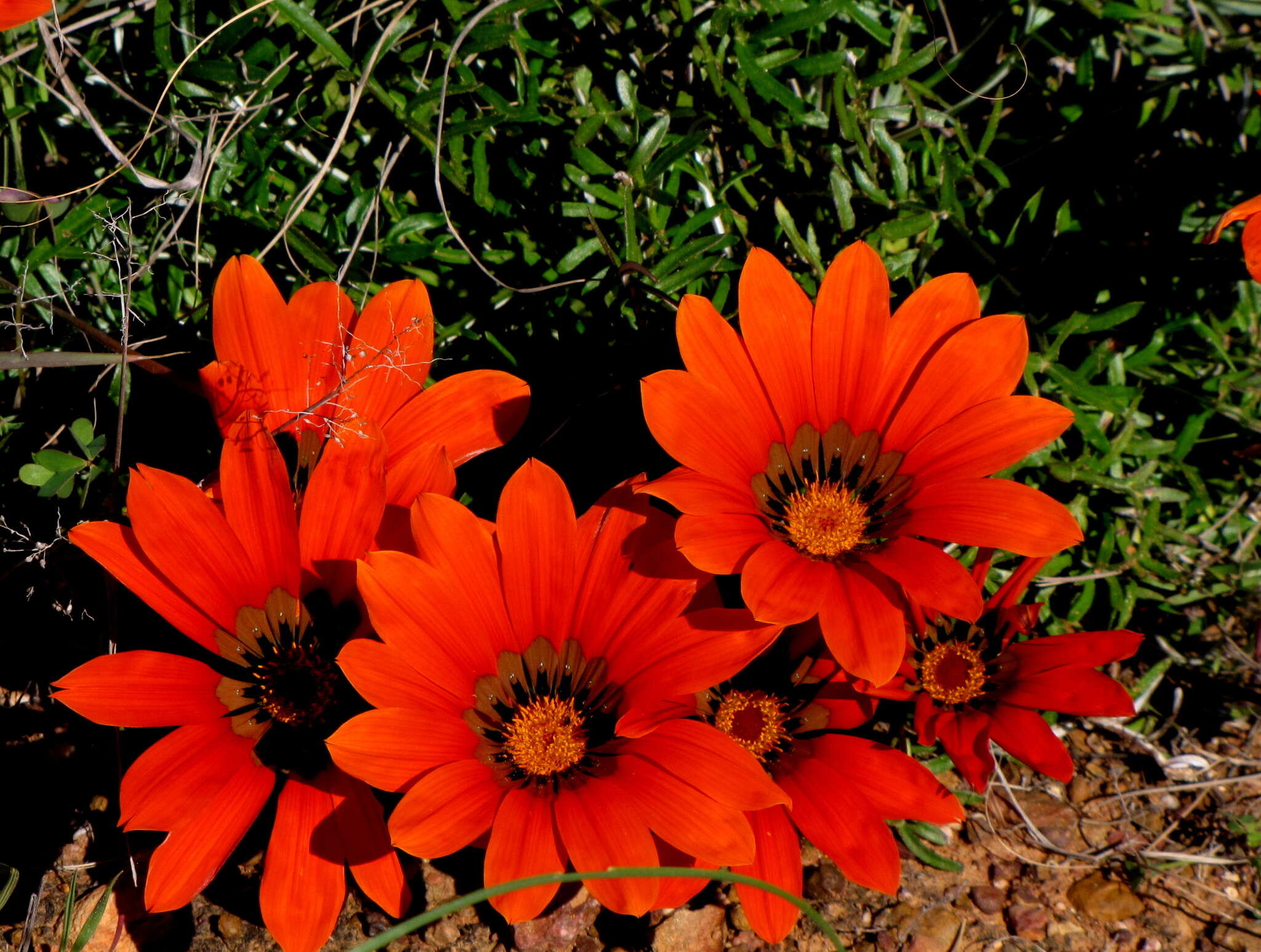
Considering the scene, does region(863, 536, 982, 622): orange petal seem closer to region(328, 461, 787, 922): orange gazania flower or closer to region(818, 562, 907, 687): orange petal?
region(818, 562, 907, 687): orange petal

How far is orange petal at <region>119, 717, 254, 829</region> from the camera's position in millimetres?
1771

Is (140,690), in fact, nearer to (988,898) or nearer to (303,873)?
(303,873)

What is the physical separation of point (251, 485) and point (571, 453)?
1.03 meters

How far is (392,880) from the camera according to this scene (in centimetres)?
184

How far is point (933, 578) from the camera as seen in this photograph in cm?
181

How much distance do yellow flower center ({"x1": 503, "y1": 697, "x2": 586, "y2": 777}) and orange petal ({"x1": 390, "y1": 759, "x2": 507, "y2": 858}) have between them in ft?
0.49

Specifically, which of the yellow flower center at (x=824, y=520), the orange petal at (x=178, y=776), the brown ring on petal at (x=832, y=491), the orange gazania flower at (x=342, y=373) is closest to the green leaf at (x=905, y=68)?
the brown ring on petal at (x=832, y=491)

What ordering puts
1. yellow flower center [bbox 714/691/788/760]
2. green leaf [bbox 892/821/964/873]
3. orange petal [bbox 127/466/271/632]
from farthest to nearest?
green leaf [bbox 892/821/964/873], yellow flower center [bbox 714/691/788/760], orange petal [bbox 127/466/271/632]

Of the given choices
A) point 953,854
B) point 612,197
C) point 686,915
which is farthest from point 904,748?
point 612,197

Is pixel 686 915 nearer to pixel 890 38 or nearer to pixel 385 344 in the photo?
pixel 385 344

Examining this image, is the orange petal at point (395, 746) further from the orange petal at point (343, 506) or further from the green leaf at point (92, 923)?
the green leaf at point (92, 923)

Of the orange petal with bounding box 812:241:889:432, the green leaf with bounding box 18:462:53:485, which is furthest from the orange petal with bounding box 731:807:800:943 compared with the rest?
the green leaf with bounding box 18:462:53:485

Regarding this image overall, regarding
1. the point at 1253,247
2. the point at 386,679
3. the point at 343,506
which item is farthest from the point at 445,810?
the point at 1253,247

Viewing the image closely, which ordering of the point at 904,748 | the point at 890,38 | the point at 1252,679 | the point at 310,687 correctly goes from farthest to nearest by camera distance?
the point at 1252,679, the point at 890,38, the point at 904,748, the point at 310,687
